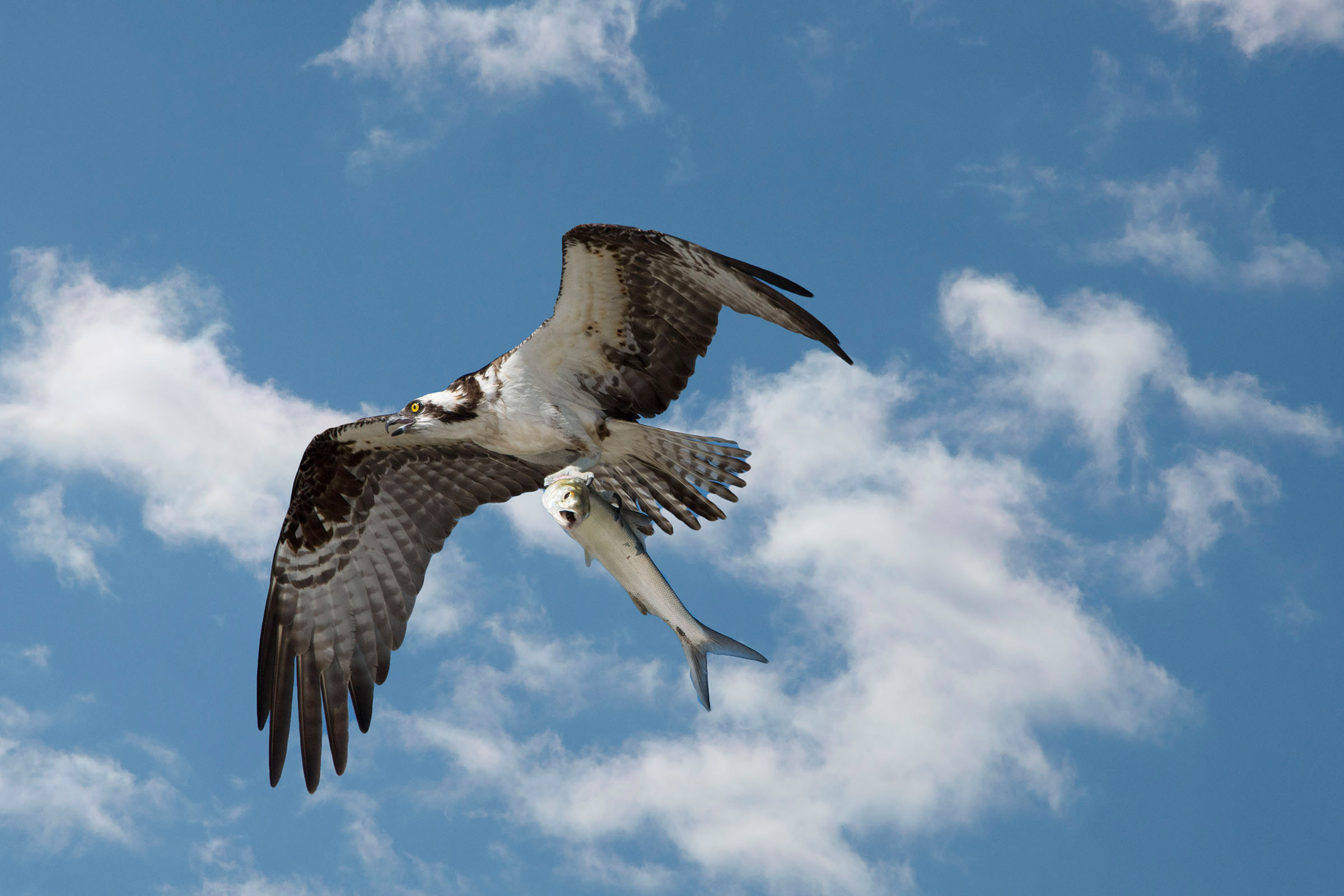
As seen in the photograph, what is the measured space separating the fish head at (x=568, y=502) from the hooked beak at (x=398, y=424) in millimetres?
1636

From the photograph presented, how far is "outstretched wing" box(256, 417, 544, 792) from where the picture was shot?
34.8 ft

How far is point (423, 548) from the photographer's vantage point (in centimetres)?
1098

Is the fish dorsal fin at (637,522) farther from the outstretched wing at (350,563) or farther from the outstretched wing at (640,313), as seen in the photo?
the outstretched wing at (350,563)

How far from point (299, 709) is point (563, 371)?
146 inches

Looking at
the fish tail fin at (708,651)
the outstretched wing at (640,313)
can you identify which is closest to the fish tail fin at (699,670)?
the fish tail fin at (708,651)

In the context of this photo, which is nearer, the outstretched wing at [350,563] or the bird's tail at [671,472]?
the bird's tail at [671,472]

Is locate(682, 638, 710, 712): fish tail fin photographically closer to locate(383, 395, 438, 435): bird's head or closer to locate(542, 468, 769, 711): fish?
locate(542, 468, 769, 711): fish

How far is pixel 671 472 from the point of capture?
9.59 meters

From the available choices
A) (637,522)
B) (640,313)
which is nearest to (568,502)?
(637,522)

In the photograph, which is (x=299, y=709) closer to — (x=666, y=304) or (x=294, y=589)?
(x=294, y=589)

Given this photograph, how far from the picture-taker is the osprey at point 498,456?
9.02 metres

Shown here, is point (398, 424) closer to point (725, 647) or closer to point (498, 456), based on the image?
point (498, 456)

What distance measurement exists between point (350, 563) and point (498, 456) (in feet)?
5.44

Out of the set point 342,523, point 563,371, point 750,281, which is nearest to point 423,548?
point 342,523
